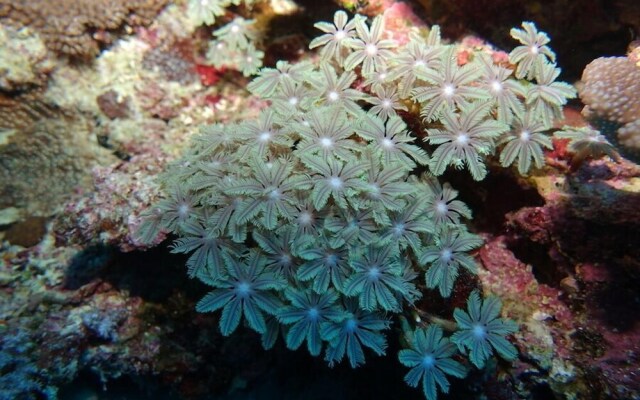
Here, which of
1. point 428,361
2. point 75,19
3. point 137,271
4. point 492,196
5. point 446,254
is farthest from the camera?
point 75,19

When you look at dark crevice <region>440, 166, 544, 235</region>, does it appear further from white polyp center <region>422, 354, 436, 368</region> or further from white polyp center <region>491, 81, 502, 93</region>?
white polyp center <region>422, 354, 436, 368</region>

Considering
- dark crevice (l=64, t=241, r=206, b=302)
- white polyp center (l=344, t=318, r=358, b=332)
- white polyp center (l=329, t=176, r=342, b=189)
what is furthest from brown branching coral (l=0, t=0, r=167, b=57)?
white polyp center (l=344, t=318, r=358, b=332)

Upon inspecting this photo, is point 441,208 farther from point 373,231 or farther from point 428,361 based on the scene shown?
point 428,361

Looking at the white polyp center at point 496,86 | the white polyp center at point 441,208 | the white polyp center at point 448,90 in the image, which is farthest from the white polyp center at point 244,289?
the white polyp center at point 496,86

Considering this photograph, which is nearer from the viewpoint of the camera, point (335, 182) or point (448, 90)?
point (335, 182)

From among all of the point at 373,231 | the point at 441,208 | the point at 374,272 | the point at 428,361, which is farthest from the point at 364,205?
the point at 428,361

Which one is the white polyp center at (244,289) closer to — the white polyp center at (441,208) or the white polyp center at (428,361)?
the white polyp center at (428,361)

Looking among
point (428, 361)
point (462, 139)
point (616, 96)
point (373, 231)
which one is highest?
point (616, 96)

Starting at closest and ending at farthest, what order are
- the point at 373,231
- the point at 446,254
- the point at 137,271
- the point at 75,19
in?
the point at 373,231 < the point at 446,254 < the point at 137,271 < the point at 75,19

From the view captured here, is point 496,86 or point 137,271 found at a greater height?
point 496,86
